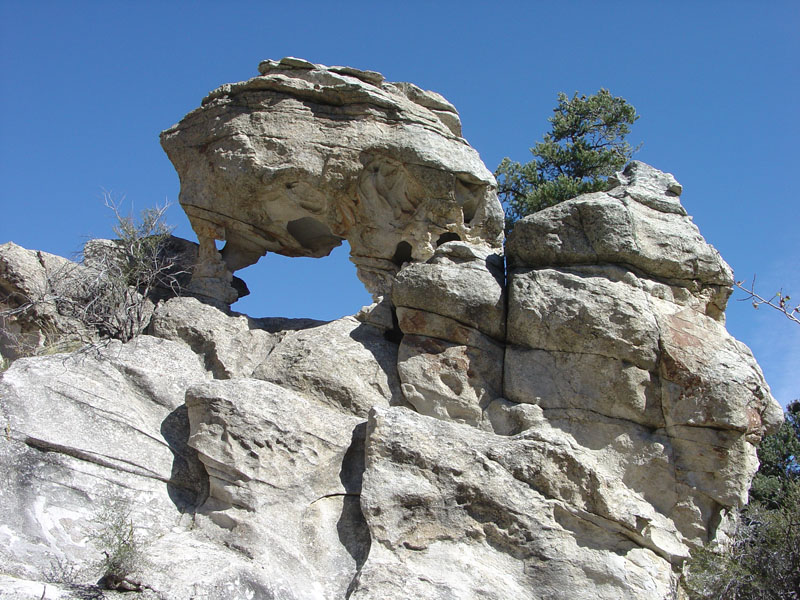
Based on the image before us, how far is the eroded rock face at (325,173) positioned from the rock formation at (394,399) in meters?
0.04

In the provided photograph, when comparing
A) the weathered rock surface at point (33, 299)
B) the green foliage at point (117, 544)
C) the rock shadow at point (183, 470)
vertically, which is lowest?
the green foliage at point (117, 544)

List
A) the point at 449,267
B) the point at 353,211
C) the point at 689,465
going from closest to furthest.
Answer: the point at 689,465 → the point at 449,267 → the point at 353,211

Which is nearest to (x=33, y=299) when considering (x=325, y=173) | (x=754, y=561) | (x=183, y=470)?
(x=183, y=470)

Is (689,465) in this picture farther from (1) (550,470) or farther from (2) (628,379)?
(1) (550,470)

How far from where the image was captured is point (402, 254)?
14.6 m

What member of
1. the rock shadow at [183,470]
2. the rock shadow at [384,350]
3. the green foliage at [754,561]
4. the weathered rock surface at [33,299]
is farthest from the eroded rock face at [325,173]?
the green foliage at [754,561]

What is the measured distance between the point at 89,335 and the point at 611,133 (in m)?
12.9

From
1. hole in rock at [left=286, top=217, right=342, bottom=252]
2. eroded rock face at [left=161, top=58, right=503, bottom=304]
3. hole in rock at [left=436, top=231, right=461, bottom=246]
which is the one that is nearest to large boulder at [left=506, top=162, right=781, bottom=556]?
hole in rock at [left=436, top=231, right=461, bottom=246]

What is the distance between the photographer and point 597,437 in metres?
11.3

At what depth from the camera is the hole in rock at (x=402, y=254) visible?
1451 cm

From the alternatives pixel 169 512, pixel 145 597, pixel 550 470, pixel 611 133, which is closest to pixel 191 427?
pixel 169 512

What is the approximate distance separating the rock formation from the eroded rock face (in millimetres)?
36

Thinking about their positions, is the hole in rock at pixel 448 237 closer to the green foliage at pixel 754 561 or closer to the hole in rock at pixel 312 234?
the hole in rock at pixel 312 234

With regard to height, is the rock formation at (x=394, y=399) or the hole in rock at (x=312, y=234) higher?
the hole in rock at (x=312, y=234)
